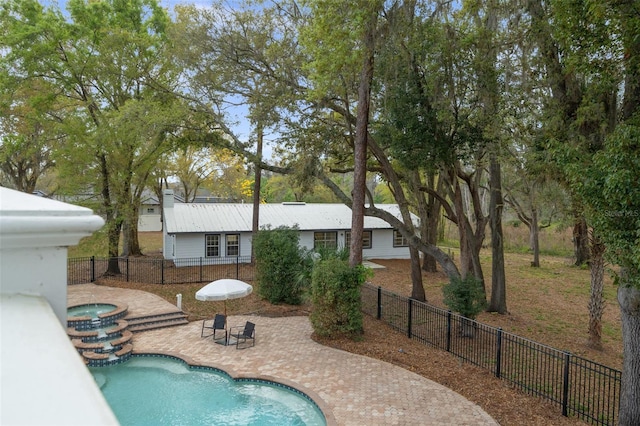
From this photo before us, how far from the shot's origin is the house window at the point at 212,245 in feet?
80.2

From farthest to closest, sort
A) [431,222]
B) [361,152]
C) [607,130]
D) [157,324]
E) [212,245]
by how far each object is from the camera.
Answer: [212,245]
[431,222]
[157,324]
[361,152]
[607,130]

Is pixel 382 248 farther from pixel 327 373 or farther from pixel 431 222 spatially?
pixel 327 373

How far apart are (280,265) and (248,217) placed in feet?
36.4

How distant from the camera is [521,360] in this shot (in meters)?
10.4

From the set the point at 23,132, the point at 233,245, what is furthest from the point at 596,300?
the point at 23,132

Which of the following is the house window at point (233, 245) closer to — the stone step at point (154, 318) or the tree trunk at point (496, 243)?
the stone step at point (154, 318)

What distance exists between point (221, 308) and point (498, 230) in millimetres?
11157

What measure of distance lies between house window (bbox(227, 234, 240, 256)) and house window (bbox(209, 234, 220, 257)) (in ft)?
2.29

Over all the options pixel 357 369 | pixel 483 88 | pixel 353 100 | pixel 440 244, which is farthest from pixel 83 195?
pixel 440 244

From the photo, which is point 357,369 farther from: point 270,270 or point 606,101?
point 606,101

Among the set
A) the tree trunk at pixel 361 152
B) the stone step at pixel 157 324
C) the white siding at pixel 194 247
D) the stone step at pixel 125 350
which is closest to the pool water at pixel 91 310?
the stone step at pixel 157 324

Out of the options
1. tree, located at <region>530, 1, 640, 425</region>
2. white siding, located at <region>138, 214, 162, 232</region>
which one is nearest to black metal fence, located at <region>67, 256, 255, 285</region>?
tree, located at <region>530, 1, 640, 425</region>

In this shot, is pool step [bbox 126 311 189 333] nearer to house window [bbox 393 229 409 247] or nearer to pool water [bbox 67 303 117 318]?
pool water [bbox 67 303 117 318]

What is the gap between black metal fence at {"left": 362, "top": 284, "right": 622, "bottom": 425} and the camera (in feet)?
27.8
